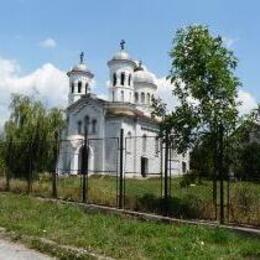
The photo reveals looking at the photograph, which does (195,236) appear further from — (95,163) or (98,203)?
(95,163)

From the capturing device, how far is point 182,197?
15500mm

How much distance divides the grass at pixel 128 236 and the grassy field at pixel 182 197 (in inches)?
52.8

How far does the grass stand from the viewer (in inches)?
371

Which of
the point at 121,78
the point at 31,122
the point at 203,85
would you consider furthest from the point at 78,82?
the point at 203,85

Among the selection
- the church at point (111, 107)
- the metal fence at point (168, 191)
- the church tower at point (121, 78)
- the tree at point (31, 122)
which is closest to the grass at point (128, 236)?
the metal fence at point (168, 191)

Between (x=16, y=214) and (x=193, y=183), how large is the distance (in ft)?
15.1

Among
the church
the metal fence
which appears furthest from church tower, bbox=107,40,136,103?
the metal fence

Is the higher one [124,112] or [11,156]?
[124,112]

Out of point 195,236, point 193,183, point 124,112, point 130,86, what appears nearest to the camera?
point 195,236

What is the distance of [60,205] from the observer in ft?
54.7

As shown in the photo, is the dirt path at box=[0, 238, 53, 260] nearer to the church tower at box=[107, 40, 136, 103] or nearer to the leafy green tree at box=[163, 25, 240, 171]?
the leafy green tree at box=[163, 25, 240, 171]

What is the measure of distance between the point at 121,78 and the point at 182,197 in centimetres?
5711

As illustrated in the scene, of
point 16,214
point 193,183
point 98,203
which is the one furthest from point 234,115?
point 16,214

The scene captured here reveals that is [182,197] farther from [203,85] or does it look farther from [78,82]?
[78,82]
